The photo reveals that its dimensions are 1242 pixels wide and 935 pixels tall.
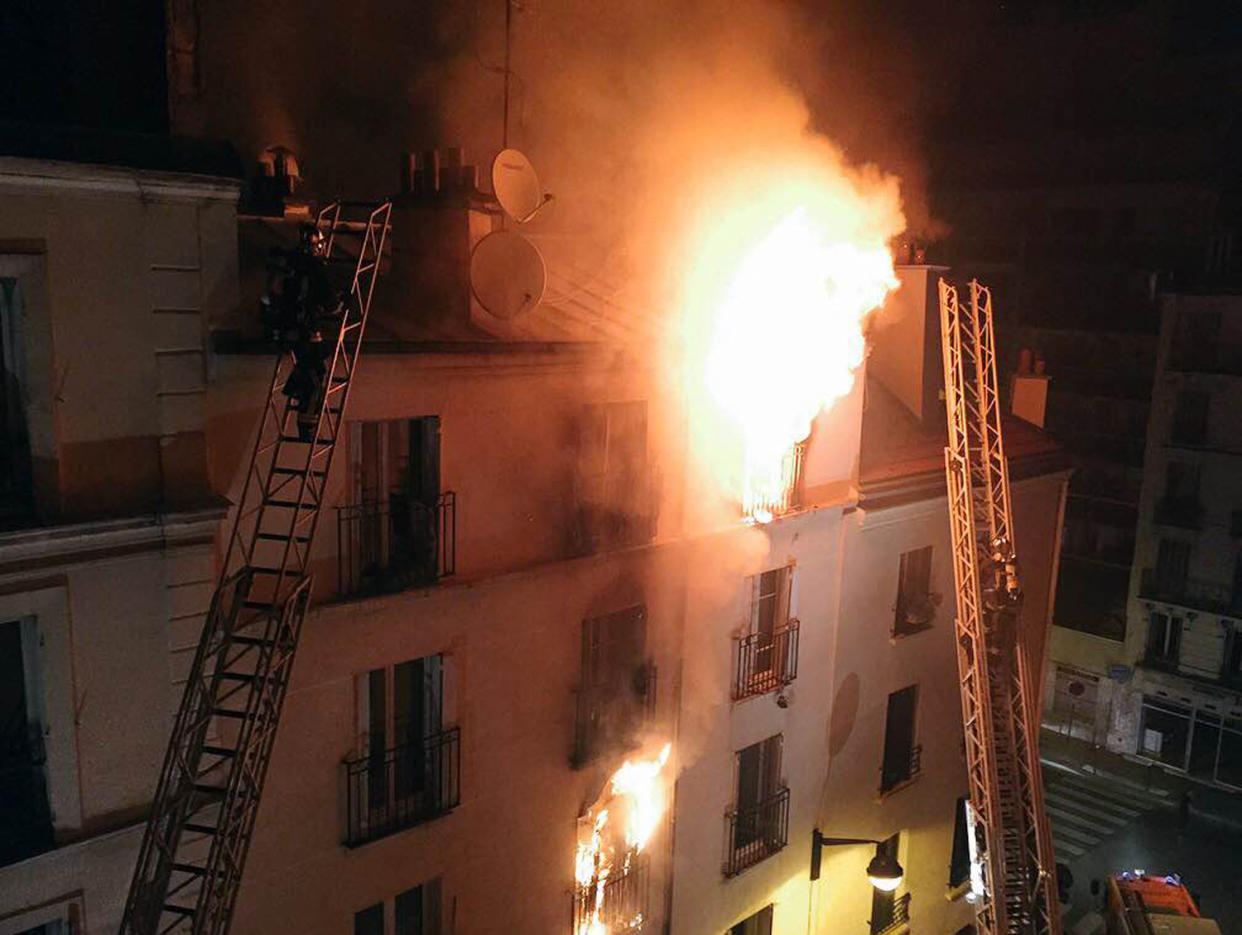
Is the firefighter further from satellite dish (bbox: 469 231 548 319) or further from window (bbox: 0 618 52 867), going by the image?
window (bbox: 0 618 52 867)

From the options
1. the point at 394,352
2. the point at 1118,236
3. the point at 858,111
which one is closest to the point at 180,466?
the point at 394,352

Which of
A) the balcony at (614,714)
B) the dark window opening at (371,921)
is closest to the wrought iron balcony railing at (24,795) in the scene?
the dark window opening at (371,921)

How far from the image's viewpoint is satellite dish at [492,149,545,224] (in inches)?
430

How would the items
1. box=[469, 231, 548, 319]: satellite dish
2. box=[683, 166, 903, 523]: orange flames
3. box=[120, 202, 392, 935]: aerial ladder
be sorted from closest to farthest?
box=[120, 202, 392, 935]: aerial ladder
box=[469, 231, 548, 319]: satellite dish
box=[683, 166, 903, 523]: orange flames

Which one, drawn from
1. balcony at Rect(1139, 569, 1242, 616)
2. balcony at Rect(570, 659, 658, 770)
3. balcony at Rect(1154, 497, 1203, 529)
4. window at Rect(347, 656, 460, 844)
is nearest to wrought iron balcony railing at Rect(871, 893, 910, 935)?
balcony at Rect(570, 659, 658, 770)

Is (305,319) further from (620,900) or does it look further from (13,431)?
(620,900)

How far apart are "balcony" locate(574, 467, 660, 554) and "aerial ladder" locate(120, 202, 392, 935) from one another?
322 centimetres

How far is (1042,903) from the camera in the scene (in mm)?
12461

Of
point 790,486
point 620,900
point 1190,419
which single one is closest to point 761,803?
point 620,900

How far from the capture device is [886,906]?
17.0 metres

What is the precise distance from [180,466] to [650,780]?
695 cm

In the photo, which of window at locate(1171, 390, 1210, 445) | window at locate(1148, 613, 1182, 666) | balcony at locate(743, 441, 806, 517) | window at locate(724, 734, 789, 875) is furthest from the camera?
window at locate(1148, 613, 1182, 666)

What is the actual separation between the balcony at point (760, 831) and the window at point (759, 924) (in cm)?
98

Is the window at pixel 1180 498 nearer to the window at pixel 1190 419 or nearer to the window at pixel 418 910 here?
the window at pixel 1190 419
